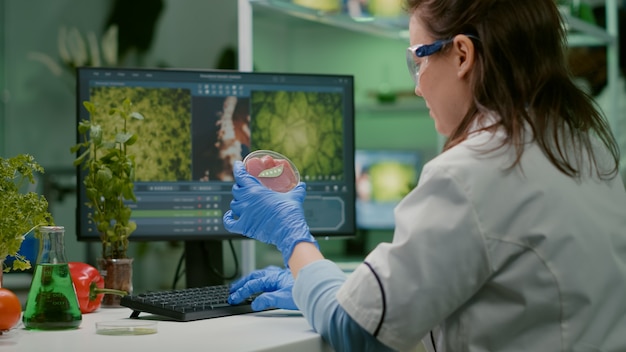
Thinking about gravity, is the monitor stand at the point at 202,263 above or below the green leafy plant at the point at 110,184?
below

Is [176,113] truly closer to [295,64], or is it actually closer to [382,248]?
[382,248]

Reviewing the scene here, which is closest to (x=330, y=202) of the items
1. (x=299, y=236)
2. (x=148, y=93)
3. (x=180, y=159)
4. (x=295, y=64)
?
(x=180, y=159)

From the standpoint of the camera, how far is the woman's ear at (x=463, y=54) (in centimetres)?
130

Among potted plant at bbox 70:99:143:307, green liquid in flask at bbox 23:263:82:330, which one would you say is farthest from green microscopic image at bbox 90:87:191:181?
green liquid in flask at bbox 23:263:82:330

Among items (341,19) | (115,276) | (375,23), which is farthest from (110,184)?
(375,23)

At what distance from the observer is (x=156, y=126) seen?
1.98 m

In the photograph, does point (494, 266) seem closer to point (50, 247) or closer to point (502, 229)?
point (502, 229)

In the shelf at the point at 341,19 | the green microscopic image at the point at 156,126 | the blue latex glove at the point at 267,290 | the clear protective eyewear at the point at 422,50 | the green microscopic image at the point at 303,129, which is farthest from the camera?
the shelf at the point at 341,19

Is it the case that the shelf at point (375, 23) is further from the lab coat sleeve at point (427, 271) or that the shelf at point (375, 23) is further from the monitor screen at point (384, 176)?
the monitor screen at point (384, 176)

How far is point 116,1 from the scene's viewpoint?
2459mm

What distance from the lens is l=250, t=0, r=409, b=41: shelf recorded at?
2.41 metres

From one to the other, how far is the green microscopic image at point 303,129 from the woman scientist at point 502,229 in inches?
29.3

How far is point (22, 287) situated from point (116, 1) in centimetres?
88

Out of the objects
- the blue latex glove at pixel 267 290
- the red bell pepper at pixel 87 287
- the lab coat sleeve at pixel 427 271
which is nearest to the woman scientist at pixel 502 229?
the lab coat sleeve at pixel 427 271
